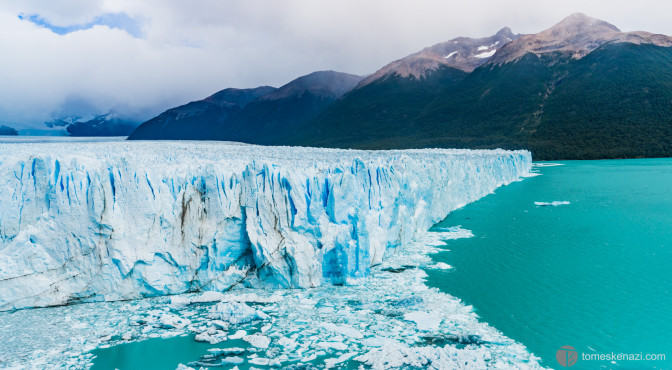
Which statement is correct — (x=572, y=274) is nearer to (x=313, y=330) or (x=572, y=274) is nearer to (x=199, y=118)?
(x=313, y=330)

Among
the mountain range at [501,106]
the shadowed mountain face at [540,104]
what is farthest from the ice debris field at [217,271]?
the shadowed mountain face at [540,104]

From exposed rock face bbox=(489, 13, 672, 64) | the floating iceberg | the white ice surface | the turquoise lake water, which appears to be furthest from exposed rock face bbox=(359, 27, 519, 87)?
the white ice surface

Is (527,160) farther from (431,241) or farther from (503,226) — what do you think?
(431,241)

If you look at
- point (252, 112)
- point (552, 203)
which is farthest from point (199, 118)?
point (552, 203)

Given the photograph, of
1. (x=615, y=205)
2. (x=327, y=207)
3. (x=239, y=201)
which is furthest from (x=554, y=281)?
(x=615, y=205)

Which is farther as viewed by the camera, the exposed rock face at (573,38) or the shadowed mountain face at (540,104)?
the exposed rock face at (573,38)

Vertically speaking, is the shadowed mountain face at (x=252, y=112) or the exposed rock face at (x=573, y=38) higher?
the exposed rock face at (x=573, y=38)

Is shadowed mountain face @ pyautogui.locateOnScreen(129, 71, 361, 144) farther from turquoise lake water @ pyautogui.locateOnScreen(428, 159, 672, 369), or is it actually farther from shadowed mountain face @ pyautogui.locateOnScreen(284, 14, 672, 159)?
turquoise lake water @ pyautogui.locateOnScreen(428, 159, 672, 369)

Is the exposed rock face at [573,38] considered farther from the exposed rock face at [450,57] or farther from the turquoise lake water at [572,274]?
the turquoise lake water at [572,274]
